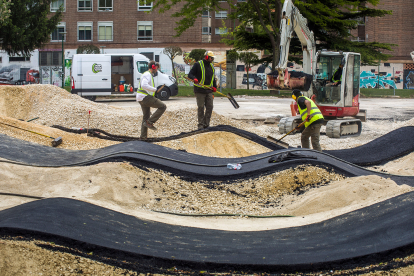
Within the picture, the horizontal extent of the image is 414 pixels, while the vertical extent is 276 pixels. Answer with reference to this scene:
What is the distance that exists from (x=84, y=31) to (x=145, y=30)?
630cm

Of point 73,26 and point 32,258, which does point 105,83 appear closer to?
point 32,258

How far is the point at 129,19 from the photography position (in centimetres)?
4081

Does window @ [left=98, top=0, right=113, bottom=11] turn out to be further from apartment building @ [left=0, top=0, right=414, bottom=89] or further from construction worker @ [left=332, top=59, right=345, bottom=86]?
construction worker @ [left=332, top=59, right=345, bottom=86]

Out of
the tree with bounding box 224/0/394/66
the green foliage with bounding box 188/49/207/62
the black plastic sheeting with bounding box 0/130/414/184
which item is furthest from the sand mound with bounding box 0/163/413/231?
the green foliage with bounding box 188/49/207/62

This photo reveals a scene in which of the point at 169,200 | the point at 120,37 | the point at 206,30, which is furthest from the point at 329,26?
the point at 169,200

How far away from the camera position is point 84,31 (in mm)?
41031

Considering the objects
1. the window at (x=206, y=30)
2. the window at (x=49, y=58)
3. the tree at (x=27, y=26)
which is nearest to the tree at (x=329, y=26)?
the tree at (x=27, y=26)

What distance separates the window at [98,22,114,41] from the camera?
134ft

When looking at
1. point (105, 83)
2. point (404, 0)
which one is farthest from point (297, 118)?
point (404, 0)

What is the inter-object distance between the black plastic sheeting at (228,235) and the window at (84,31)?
3984cm

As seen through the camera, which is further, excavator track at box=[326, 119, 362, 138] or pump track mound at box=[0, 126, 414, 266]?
excavator track at box=[326, 119, 362, 138]

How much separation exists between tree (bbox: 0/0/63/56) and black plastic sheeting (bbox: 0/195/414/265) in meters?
26.8

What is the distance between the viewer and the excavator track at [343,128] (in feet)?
37.4

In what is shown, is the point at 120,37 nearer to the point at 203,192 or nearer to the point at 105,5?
the point at 105,5
